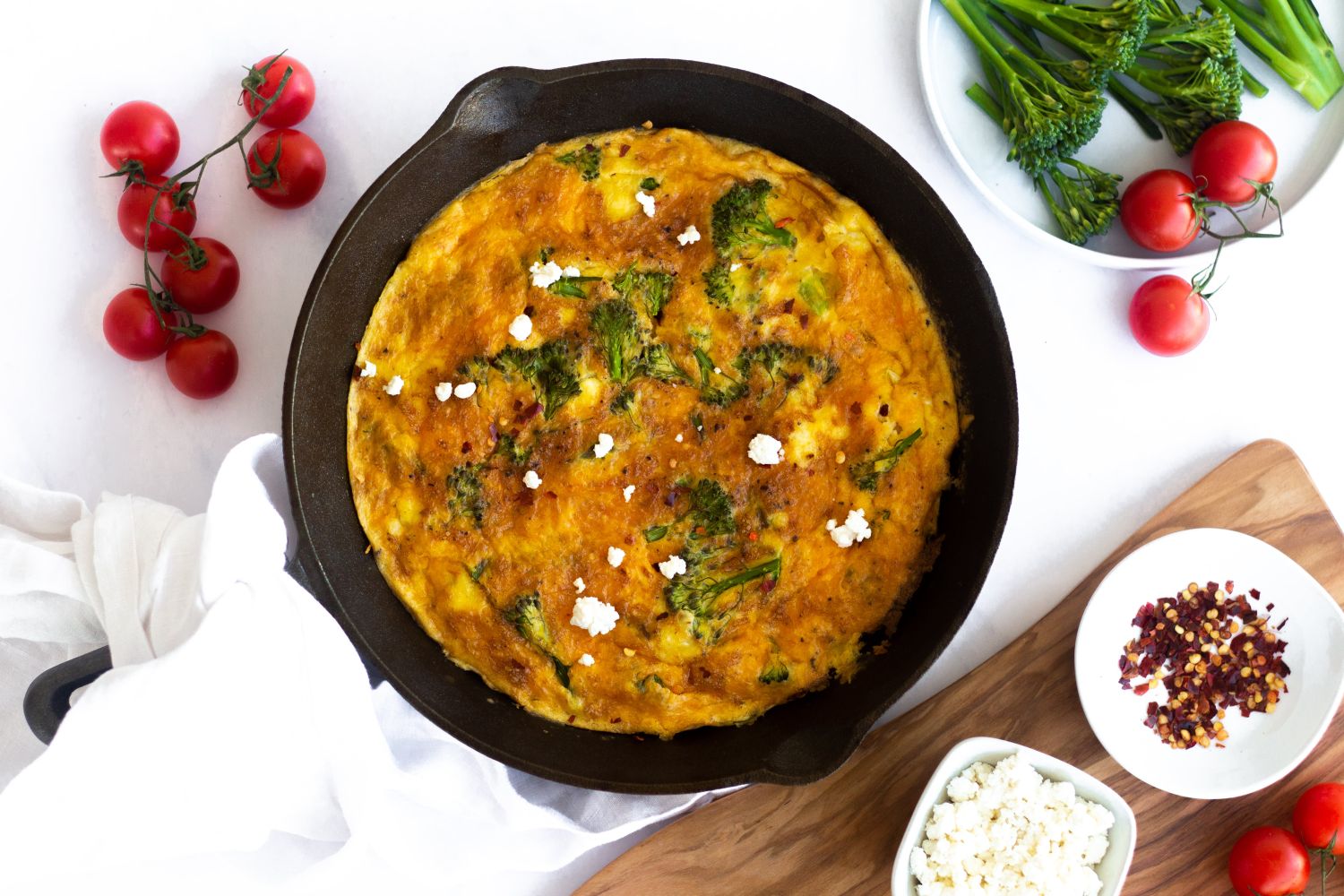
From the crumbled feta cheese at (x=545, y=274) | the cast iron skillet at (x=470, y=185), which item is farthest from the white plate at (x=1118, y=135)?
the crumbled feta cheese at (x=545, y=274)

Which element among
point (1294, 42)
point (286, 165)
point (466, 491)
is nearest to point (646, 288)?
point (466, 491)

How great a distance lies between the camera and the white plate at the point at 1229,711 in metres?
A: 3.16

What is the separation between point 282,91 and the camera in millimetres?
3314

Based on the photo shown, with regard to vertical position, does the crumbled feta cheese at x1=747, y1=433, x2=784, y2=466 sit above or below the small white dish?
above

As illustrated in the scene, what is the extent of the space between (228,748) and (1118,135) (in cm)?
345

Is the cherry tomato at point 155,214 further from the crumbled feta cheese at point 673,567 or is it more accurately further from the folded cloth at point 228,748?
the crumbled feta cheese at point 673,567

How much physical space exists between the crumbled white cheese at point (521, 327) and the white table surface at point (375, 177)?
949 millimetres

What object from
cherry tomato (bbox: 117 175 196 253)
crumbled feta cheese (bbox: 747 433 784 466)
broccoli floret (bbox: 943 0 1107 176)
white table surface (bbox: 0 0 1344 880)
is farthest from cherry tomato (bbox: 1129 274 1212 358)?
cherry tomato (bbox: 117 175 196 253)

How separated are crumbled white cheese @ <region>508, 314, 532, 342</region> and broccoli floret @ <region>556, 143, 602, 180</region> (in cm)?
49

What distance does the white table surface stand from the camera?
341 centimetres

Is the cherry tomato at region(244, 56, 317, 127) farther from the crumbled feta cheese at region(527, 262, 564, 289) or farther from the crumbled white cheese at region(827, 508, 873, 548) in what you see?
the crumbled white cheese at region(827, 508, 873, 548)

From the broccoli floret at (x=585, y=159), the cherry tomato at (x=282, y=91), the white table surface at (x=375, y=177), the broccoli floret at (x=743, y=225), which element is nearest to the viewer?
the broccoli floret at (x=743, y=225)

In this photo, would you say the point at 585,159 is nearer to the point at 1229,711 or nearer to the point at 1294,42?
the point at 1294,42

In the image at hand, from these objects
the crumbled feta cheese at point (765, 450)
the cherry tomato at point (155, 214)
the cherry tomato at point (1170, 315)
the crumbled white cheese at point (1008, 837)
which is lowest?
the crumbled white cheese at point (1008, 837)
